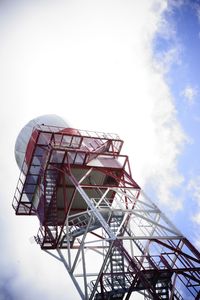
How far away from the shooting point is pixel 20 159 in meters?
29.3

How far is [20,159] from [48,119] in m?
3.80

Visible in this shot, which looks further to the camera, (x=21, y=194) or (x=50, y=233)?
(x=21, y=194)

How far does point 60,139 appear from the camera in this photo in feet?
86.0

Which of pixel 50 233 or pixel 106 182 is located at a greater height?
pixel 106 182

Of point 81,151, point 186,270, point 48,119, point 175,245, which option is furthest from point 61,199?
point 186,270

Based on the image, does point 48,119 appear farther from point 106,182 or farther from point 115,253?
point 115,253

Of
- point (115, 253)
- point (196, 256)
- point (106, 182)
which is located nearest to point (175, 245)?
point (196, 256)

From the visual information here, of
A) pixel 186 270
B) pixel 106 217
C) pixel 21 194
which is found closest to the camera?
pixel 186 270

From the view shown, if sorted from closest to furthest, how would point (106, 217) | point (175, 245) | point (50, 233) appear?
point (175, 245) → point (106, 217) → point (50, 233)

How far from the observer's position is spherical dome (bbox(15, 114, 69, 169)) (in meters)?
28.8

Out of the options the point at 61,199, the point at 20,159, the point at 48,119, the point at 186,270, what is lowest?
the point at 186,270

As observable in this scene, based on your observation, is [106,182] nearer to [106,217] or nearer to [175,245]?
[106,217]

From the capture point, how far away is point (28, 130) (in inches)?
1144

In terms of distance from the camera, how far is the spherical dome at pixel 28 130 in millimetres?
28781
